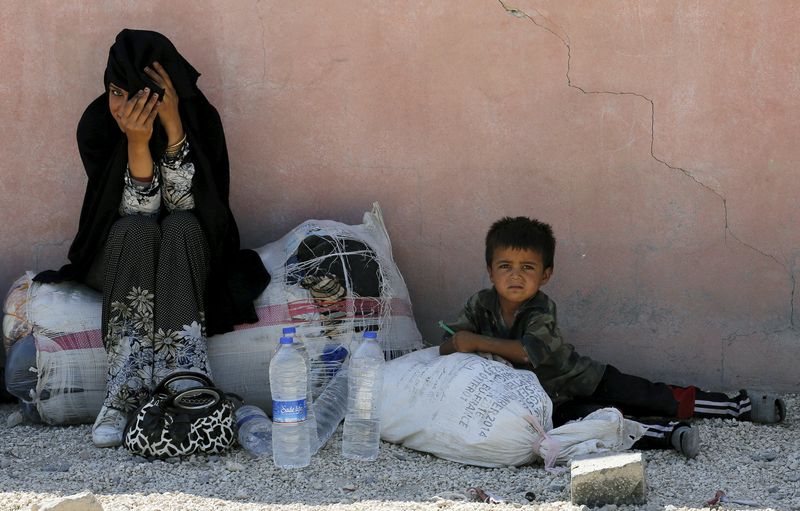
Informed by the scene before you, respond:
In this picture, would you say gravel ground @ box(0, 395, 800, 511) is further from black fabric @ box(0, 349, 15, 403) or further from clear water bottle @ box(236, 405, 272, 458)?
black fabric @ box(0, 349, 15, 403)

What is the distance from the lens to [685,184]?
4707 millimetres

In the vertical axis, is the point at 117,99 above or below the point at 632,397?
above

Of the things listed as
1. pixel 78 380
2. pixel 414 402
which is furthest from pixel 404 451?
pixel 78 380

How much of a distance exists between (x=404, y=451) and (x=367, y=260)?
0.88 metres

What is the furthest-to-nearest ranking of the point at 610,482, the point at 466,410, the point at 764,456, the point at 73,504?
the point at 764,456 < the point at 466,410 < the point at 610,482 < the point at 73,504

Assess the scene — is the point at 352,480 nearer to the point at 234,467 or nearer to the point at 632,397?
the point at 234,467

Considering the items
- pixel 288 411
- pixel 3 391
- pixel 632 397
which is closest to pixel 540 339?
pixel 632 397

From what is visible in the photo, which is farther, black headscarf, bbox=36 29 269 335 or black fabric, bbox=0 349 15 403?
black fabric, bbox=0 349 15 403

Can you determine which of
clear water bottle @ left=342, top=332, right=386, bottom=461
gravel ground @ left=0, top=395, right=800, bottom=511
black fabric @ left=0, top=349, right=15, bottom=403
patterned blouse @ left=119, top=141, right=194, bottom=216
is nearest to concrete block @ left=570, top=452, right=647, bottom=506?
gravel ground @ left=0, top=395, right=800, bottom=511

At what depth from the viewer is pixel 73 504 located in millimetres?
2922

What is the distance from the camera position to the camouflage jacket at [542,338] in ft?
13.1

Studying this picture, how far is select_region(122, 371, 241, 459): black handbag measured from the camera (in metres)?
3.84

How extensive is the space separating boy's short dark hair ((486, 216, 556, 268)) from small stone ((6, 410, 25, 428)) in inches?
74.4

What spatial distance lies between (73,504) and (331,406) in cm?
141
